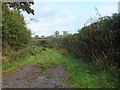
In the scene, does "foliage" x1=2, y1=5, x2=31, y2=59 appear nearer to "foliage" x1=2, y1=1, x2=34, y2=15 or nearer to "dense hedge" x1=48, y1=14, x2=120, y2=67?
"foliage" x1=2, y1=1, x2=34, y2=15

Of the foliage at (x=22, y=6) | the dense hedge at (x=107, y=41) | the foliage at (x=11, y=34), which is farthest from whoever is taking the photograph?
the foliage at (x=22, y=6)

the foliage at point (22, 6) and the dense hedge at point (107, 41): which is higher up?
the foliage at point (22, 6)

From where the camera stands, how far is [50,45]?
4953 centimetres

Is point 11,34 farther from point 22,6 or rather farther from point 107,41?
point 107,41

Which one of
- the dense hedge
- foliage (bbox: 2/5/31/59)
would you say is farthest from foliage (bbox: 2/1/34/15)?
the dense hedge

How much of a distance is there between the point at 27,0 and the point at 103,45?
12245mm

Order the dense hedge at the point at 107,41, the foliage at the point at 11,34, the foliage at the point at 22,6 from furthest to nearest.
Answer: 1. the foliage at the point at 22,6
2. the foliage at the point at 11,34
3. the dense hedge at the point at 107,41

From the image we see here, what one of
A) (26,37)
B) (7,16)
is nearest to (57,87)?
(7,16)

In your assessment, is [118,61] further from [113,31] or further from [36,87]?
[36,87]

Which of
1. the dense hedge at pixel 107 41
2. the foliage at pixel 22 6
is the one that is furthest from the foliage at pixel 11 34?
the dense hedge at pixel 107 41

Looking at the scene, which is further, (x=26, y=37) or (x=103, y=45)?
(x=26, y=37)

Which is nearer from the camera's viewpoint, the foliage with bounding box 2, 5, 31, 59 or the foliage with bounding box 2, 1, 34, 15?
the foliage with bounding box 2, 5, 31, 59

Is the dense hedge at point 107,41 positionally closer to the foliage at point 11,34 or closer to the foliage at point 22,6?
the foliage at point 11,34

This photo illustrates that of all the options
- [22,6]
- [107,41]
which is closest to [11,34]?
[22,6]
